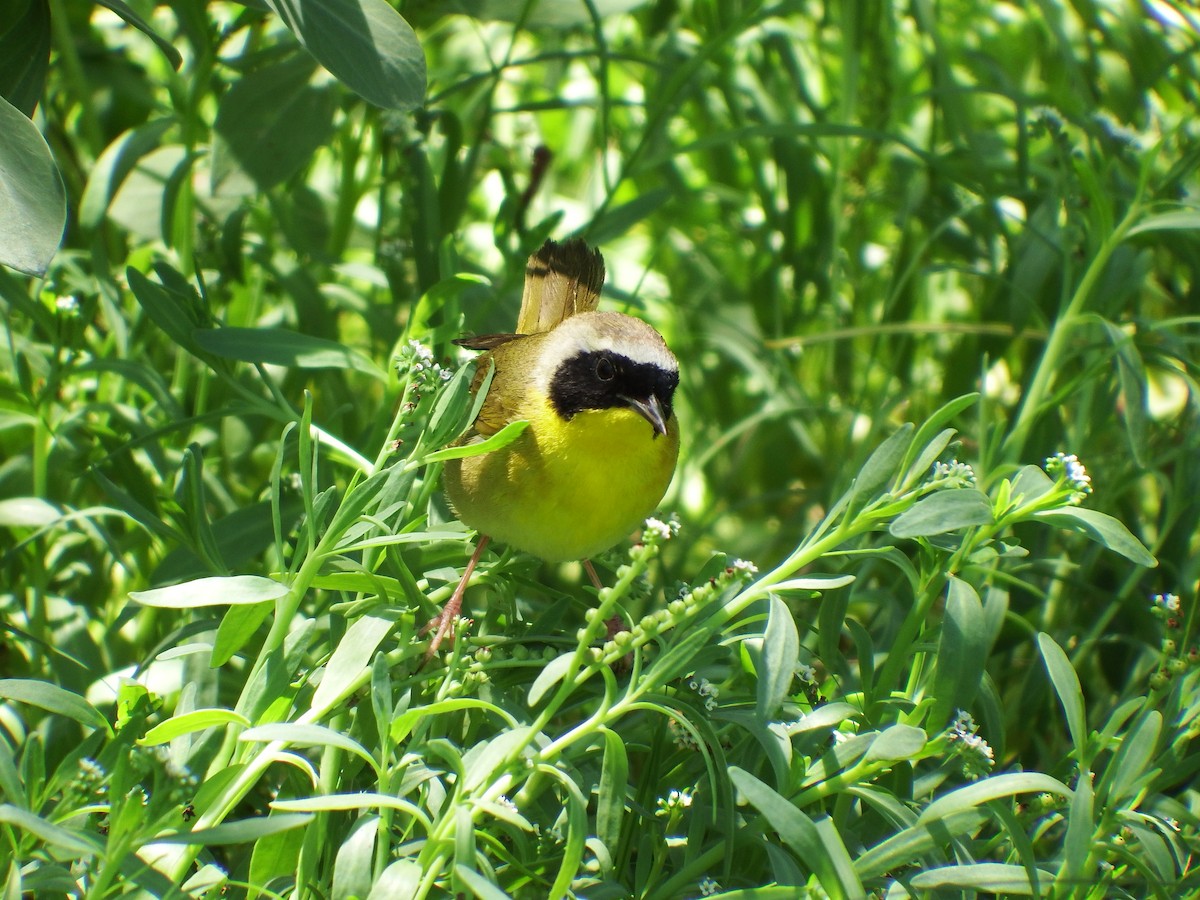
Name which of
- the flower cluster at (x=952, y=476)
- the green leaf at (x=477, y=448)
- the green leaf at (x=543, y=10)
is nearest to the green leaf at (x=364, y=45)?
the green leaf at (x=477, y=448)

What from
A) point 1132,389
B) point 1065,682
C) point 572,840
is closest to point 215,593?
point 572,840

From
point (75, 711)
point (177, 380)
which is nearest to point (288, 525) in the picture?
point (177, 380)

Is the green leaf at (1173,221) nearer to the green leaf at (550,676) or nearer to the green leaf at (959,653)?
the green leaf at (959,653)

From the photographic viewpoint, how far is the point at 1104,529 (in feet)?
4.68

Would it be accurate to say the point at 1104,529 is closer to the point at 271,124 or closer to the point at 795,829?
the point at 795,829

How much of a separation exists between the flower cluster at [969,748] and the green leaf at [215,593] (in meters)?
0.90

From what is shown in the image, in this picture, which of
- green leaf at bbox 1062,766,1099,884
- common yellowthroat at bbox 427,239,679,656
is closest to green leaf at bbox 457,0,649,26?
common yellowthroat at bbox 427,239,679,656

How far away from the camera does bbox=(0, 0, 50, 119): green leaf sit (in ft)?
6.08

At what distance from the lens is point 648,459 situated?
7.66ft

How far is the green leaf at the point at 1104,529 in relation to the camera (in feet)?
4.61

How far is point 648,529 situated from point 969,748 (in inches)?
20.9

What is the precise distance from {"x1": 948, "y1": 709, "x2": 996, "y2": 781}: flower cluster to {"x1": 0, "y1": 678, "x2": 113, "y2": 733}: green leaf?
110 cm

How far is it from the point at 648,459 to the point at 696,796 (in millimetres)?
903

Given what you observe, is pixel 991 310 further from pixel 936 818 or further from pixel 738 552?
pixel 936 818
